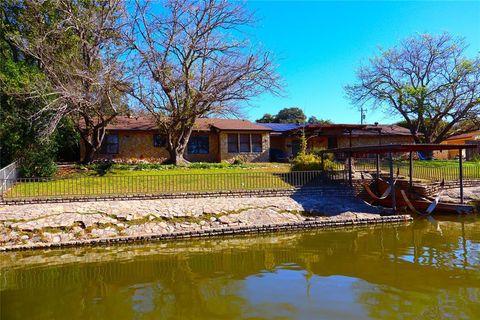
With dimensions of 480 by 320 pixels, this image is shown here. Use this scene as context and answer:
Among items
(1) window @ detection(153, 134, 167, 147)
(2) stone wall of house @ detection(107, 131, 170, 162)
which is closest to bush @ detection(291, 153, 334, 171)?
(2) stone wall of house @ detection(107, 131, 170, 162)

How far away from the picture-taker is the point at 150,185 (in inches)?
698

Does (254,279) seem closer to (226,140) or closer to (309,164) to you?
(309,164)

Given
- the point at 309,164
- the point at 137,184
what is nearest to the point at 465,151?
the point at 309,164

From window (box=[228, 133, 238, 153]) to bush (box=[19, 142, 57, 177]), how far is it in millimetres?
14088

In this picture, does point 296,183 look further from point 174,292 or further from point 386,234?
point 174,292

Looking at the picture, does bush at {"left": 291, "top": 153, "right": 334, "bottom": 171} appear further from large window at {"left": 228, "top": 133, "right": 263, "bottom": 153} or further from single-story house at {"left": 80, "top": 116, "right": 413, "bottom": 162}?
large window at {"left": 228, "top": 133, "right": 263, "bottom": 153}

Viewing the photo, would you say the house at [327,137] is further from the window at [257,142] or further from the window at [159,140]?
the window at [159,140]

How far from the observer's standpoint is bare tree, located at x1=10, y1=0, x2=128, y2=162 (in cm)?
2019

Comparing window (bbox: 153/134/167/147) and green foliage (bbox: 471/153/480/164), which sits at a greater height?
window (bbox: 153/134/167/147)

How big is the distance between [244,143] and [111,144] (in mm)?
10315

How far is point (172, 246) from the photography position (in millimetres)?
11898

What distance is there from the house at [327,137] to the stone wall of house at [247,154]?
136cm

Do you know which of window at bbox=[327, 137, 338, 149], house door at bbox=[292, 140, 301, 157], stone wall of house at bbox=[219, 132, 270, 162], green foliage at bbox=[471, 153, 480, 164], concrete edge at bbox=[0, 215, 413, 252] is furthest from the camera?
window at bbox=[327, 137, 338, 149]

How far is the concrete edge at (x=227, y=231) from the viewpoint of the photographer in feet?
38.3
